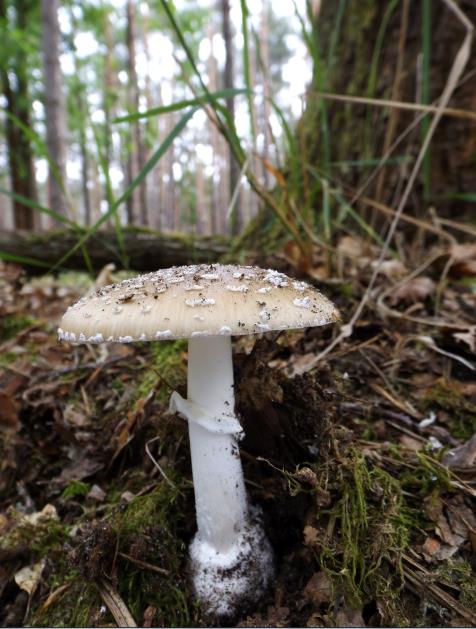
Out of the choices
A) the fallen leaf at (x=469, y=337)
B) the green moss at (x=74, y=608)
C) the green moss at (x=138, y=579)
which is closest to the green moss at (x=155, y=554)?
the green moss at (x=138, y=579)

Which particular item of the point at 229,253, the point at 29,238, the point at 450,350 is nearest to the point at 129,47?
the point at 29,238

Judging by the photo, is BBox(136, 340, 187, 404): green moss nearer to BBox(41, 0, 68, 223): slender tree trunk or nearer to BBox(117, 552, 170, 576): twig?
BBox(117, 552, 170, 576): twig

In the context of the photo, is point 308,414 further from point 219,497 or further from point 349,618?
point 349,618

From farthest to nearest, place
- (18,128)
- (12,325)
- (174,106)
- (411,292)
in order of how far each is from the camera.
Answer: (18,128) → (12,325) → (411,292) → (174,106)

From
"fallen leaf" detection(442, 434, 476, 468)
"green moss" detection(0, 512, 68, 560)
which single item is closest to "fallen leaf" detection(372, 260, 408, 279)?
"fallen leaf" detection(442, 434, 476, 468)

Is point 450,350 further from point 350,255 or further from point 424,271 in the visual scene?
A: point 350,255

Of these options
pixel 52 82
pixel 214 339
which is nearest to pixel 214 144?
pixel 52 82
